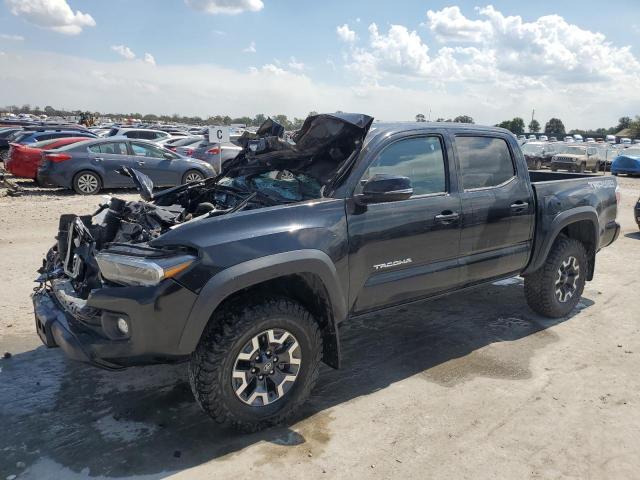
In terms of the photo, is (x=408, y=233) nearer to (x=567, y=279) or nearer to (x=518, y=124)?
(x=567, y=279)

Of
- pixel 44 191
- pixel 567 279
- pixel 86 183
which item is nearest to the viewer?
pixel 567 279

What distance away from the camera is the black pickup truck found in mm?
3029

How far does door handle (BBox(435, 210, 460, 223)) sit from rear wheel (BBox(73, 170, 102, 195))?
11148 mm

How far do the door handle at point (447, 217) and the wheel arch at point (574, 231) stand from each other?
1278mm

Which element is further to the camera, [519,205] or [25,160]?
[25,160]

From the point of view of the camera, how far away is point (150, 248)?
3.07 metres

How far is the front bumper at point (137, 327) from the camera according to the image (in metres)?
2.93

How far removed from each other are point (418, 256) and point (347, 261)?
0.71m

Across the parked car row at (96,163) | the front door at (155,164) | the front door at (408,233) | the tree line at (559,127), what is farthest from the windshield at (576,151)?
the tree line at (559,127)

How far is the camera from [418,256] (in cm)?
403

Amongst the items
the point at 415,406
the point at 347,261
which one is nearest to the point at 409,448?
the point at 415,406

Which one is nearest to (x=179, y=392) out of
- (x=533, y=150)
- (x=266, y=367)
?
(x=266, y=367)

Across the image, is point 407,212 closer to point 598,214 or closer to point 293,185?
point 293,185

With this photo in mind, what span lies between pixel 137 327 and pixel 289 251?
97 centimetres
